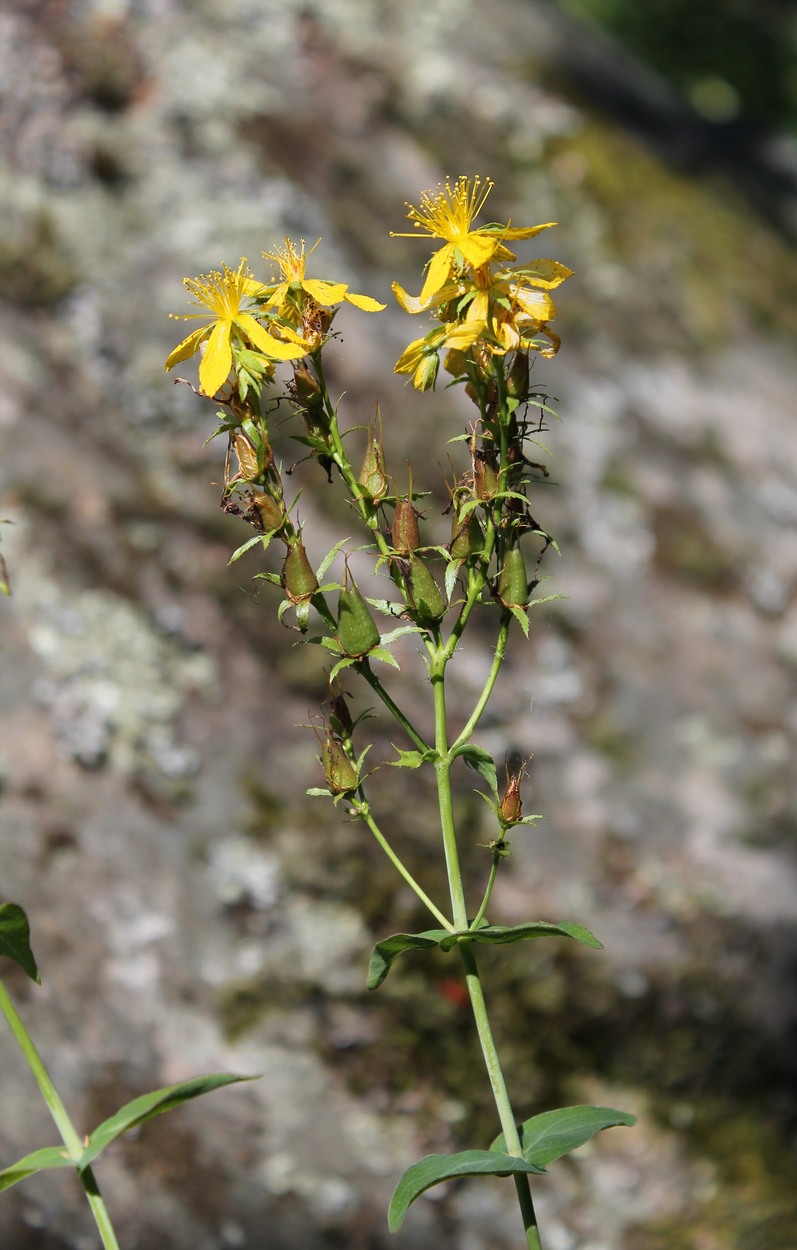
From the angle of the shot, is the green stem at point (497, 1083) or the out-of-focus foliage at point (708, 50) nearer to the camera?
the green stem at point (497, 1083)

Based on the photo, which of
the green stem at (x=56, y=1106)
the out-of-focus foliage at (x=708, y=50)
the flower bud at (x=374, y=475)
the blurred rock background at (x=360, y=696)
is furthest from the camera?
the out-of-focus foliage at (x=708, y=50)

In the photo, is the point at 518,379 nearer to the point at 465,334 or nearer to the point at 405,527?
the point at 465,334

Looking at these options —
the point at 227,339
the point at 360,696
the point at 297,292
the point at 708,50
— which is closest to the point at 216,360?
the point at 227,339

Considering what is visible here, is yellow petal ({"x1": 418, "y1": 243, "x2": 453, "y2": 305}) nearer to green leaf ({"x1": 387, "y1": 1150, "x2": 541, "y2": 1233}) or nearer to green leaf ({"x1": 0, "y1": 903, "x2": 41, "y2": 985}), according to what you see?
green leaf ({"x1": 0, "y1": 903, "x2": 41, "y2": 985})

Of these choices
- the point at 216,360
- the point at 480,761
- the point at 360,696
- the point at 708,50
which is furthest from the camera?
the point at 708,50

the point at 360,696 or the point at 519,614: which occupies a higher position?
the point at 360,696

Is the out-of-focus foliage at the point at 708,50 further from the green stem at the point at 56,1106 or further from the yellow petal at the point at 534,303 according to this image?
the green stem at the point at 56,1106

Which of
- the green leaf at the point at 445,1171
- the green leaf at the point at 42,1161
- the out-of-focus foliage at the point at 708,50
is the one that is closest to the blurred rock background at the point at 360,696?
the green leaf at the point at 42,1161
